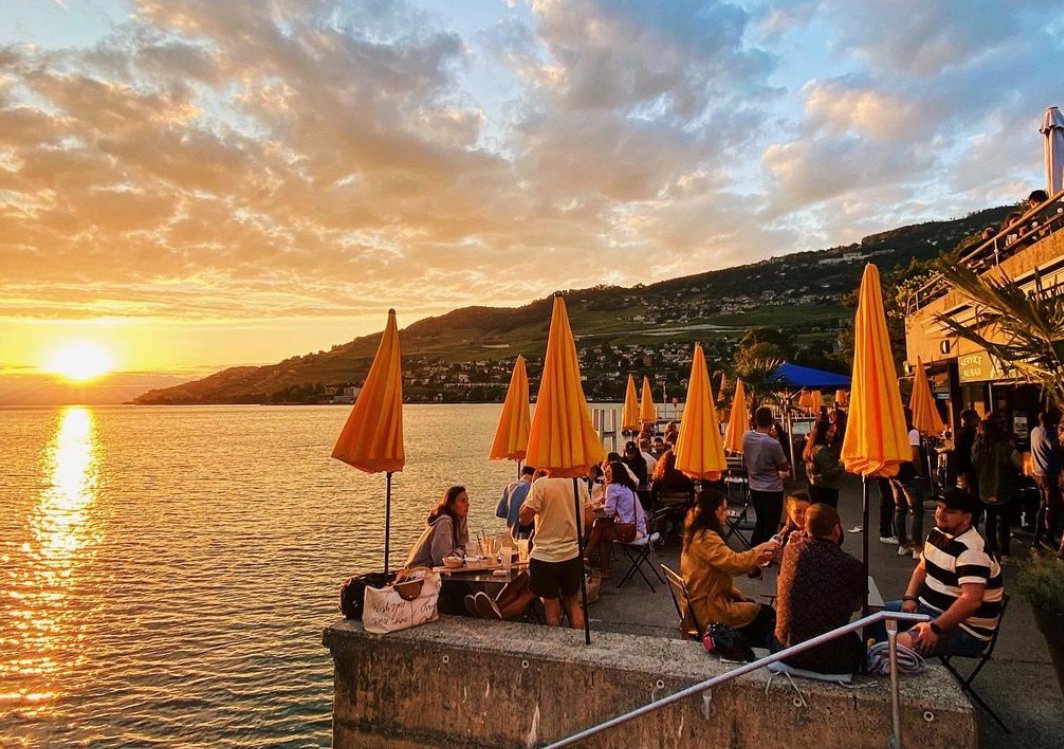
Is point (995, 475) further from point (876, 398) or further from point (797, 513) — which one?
point (876, 398)

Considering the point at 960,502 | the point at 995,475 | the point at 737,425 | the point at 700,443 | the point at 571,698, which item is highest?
the point at 737,425

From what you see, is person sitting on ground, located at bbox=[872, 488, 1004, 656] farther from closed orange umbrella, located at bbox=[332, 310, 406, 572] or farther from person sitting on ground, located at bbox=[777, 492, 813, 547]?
closed orange umbrella, located at bbox=[332, 310, 406, 572]

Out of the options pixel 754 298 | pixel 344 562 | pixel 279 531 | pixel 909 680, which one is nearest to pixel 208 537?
pixel 279 531

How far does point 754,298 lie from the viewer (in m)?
167

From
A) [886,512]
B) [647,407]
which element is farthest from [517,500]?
[647,407]

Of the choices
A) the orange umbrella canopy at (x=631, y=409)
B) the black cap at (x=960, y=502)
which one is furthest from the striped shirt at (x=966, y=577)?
the orange umbrella canopy at (x=631, y=409)

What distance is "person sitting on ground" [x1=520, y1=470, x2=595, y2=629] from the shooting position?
557 centimetres

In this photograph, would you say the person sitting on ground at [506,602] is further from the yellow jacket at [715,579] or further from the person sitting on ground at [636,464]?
the person sitting on ground at [636,464]

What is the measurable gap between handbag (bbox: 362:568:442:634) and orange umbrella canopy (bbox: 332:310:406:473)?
57.5 inches

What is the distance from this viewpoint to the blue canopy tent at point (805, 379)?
16484 millimetres

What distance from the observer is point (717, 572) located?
15.8 feet

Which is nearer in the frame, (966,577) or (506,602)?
(966,577)

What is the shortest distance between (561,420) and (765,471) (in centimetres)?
437

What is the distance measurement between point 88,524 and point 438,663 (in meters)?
22.5
